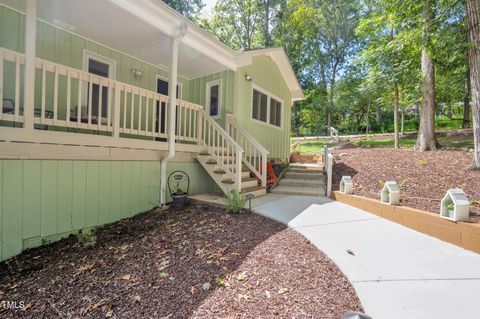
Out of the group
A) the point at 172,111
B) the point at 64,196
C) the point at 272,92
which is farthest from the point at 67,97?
the point at 272,92

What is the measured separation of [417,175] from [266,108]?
4.93m

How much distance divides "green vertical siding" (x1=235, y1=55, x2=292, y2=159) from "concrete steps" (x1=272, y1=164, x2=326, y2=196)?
1426 millimetres


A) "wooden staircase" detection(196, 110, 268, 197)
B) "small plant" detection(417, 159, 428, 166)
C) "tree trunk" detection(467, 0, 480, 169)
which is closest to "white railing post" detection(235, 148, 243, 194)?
"wooden staircase" detection(196, 110, 268, 197)

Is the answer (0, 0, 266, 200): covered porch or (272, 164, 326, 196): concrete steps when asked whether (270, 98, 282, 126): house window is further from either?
(0, 0, 266, 200): covered porch

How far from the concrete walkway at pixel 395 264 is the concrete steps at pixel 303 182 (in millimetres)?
1792

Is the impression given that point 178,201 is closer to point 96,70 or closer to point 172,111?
point 172,111

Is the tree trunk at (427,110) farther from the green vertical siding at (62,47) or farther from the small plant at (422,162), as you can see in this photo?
the green vertical siding at (62,47)

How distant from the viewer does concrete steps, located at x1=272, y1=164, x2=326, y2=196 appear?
252 inches

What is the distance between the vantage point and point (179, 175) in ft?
18.0

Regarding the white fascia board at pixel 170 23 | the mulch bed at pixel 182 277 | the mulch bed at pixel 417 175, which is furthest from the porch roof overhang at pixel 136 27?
the mulch bed at pixel 417 175

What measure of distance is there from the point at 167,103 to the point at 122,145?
1444 mm

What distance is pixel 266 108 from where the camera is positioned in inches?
337

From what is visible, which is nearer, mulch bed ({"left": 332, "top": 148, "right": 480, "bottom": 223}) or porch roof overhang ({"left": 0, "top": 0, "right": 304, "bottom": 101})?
porch roof overhang ({"left": 0, "top": 0, "right": 304, "bottom": 101})

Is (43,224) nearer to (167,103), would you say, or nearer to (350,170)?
(167,103)
